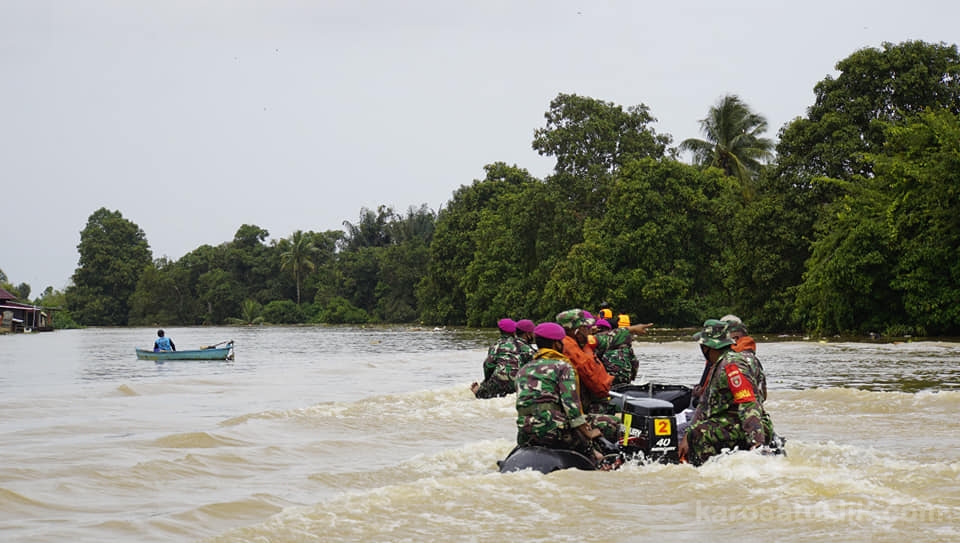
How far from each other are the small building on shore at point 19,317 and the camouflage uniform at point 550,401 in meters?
80.7

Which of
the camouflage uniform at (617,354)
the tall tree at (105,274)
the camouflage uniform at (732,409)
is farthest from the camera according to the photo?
the tall tree at (105,274)

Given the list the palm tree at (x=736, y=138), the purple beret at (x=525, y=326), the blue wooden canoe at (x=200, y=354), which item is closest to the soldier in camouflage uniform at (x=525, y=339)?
the purple beret at (x=525, y=326)

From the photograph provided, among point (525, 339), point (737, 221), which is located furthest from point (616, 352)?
point (737, 221)

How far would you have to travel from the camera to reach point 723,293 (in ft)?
180

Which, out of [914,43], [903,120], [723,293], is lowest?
[723,293]

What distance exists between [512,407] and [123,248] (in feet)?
374

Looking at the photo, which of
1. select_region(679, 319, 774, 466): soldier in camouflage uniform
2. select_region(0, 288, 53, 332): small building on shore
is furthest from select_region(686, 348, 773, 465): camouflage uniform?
select_region(0, 288, 53, 332): small building on shore

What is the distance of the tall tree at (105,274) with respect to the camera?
11706cm

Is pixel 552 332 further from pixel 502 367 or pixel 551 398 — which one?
pixel 502 367

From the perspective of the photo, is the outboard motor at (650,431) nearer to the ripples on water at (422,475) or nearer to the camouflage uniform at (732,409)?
the ripples on water at (422,475)

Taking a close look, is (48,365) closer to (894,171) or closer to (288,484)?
(288,484)

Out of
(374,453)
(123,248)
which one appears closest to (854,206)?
(374,453)

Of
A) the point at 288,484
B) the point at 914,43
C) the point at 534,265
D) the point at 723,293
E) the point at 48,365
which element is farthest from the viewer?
the point at 534,265

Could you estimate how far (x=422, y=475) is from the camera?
10766mm
